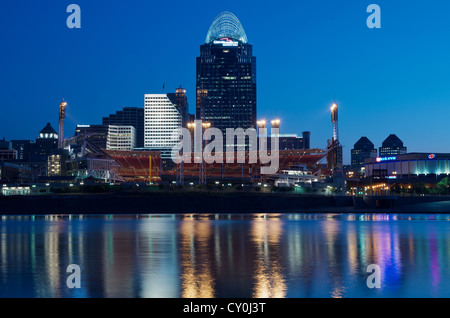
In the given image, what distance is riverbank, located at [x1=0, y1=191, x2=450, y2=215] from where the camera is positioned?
9625cm

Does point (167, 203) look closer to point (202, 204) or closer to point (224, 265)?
point (202, 204)

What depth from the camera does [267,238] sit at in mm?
41969

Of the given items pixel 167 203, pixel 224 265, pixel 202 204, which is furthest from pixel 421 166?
pixel 224 265

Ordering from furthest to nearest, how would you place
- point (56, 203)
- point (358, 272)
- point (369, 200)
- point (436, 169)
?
1. point (436, 169)
2. point (369, 200)
3. point (56, 203)
4. point (358, 272)

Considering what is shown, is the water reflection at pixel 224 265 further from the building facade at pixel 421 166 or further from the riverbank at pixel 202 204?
the building facade at pixel 421 166

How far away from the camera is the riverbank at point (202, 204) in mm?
96250

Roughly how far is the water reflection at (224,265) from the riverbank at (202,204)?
5486cm

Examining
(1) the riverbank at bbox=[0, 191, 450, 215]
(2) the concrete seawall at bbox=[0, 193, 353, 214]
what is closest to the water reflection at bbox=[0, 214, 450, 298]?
(2) the concrete seawall at bbox=[0, 193, 353, 214]

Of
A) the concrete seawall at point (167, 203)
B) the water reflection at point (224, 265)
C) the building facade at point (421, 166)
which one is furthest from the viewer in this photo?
the building facade at point (421, 166)

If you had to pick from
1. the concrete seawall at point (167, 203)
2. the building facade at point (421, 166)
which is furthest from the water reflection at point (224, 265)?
the building facade at point (421, 166)
